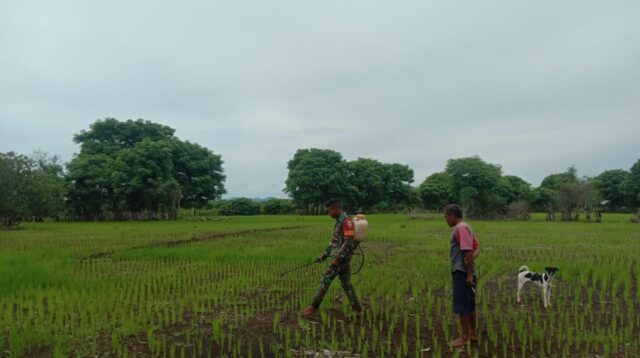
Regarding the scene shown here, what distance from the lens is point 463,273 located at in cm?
617

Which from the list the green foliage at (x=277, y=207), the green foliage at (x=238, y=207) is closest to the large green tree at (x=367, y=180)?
the green foliage at (x=277, y=207)

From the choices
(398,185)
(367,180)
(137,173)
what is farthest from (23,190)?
(398,185)

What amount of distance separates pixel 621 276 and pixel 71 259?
49.0 feet

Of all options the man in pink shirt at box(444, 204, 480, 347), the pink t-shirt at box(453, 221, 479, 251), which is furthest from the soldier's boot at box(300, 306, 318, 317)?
the pink t-shirt at box(453, 221, 479, 251)

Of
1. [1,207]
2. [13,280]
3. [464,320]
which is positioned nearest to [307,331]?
[464,320]

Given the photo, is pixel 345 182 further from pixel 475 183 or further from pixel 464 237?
pixel 464 237

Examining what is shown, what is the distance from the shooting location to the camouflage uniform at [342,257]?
7.33 meters

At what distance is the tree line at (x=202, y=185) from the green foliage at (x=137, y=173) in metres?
0.10

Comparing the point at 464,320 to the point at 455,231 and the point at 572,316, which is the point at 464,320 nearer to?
the point at 455,231

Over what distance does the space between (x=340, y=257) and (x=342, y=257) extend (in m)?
0.05

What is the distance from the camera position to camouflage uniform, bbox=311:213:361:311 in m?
7.33

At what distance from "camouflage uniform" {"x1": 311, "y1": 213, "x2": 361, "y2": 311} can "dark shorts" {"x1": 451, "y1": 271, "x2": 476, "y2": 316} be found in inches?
70.8

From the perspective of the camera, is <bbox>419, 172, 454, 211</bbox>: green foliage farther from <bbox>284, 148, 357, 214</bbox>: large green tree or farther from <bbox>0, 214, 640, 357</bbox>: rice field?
<bbox>0, 214, 640, 357</bbox>: rice field

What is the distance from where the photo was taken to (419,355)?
588cm
